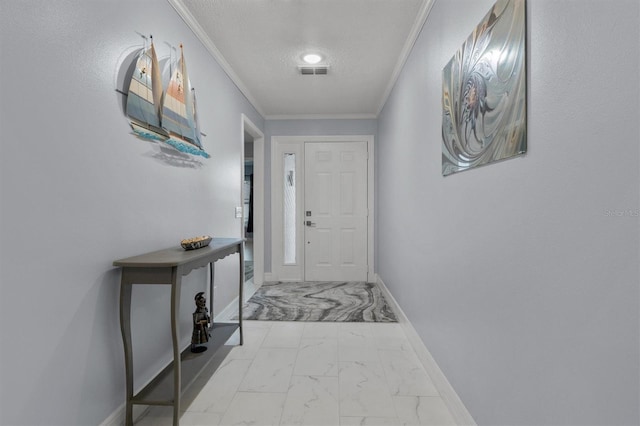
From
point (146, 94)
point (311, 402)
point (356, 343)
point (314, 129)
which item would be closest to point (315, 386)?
point (311, 402)

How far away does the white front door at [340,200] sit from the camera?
446 centimetres

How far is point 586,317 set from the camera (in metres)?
0.79

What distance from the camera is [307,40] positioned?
2504mm

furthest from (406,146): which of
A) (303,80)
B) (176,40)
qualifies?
(176,40)

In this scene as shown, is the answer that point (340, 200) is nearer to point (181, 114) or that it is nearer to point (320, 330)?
point (320, 330)

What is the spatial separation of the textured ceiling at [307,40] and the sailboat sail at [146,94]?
623mm

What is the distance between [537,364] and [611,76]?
0.84m

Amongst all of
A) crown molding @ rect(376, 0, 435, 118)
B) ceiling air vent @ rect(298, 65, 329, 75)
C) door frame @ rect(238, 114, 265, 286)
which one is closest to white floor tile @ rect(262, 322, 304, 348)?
door frame @ rect(238, 114, 265, 286)

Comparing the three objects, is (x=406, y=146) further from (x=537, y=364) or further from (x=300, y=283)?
(x=300, y=283)

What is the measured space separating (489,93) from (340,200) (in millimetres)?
3255

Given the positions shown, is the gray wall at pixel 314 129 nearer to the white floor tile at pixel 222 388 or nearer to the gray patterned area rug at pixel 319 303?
the gray patterned area rug at pixel 319 303

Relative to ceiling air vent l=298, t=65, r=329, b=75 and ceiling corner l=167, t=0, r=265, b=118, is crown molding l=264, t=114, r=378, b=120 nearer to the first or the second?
ceiling corner l=167, t=0, r=265, b=118

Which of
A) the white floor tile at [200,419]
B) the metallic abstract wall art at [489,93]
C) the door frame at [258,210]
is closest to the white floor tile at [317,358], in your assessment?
the white floor tile at [200,419]

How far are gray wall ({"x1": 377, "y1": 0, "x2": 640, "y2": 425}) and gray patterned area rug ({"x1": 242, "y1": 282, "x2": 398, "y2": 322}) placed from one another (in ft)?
5.02
